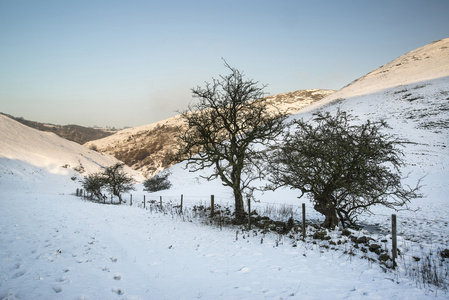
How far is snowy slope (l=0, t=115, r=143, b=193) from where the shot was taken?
4141 centimetres

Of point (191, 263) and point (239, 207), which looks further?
point (239, 207)

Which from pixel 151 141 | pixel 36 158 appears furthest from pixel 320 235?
pixel 151 141

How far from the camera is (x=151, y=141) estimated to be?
116438 mm

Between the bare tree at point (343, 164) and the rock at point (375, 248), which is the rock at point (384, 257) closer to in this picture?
the rock at point (375, 248)

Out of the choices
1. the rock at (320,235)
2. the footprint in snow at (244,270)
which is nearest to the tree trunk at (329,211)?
the rock at (320,235)

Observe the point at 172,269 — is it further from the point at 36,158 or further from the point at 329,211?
the point at 36,158

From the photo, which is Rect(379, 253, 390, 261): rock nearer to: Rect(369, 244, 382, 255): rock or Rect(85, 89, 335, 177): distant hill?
Rect(369, 244, 382, 255): rock

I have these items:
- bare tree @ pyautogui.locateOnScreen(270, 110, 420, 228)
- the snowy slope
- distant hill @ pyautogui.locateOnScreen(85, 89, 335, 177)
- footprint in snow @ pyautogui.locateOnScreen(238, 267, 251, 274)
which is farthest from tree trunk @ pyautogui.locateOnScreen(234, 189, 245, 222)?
distant hill @ pyautogui.locateOnScreen(85, 89, 335, 177)

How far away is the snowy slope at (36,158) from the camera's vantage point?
1630 inches

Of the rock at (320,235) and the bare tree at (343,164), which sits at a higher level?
the bare tree at (343,164)

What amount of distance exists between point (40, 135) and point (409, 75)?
386 feet

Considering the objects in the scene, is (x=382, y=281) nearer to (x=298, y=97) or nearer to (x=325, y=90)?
(x=298, y=97)

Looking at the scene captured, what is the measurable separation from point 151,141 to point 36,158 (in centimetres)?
6716

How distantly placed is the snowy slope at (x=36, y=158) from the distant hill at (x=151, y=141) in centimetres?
2634
